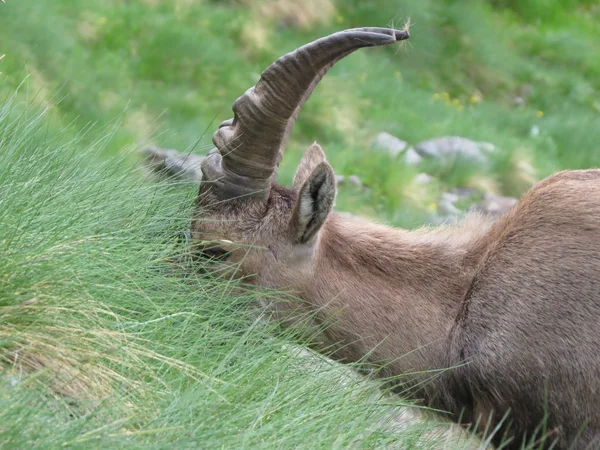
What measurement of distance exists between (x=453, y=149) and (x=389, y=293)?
32.8 ft

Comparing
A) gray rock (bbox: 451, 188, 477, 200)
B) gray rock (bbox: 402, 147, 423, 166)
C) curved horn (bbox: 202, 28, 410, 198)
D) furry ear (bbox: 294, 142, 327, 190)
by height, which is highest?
curved horn (bbox: 202, 28, 410, 198)

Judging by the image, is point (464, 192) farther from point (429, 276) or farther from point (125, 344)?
point (125, 344)

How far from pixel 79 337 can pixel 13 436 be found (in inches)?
36.1

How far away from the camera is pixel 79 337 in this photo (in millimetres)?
4281

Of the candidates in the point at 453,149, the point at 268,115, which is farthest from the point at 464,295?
the point at 453,149

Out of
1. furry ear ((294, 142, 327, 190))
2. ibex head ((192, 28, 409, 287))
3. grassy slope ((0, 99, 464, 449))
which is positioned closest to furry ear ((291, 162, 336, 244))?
ibex head ((192, 28, 409, 287))

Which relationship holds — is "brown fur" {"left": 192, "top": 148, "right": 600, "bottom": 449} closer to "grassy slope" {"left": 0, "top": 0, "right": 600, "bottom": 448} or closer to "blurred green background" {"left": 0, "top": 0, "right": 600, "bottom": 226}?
"grassy slope" {"left": 0, "top": 0, "right": 600, "bottom": 448}

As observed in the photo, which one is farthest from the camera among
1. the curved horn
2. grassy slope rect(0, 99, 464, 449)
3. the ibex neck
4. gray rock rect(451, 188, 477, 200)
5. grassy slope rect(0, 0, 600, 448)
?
gray rock rect(451, 188, 477, 200)

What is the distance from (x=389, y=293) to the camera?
19.2 ft

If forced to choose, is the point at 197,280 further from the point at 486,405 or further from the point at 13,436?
the point at 13,436

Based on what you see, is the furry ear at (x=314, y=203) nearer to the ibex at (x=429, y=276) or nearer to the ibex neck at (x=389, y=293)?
the ibex at (x=429, y=276)

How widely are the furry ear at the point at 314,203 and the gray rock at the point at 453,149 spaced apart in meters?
9.75

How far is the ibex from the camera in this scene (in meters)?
5.37

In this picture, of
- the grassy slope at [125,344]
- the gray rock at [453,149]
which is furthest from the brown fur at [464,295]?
the gray rock at [453,149]
